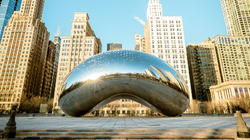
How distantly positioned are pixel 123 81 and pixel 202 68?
113 m

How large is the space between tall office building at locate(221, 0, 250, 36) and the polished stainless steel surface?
155 metres

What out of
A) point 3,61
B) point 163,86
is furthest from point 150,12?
point 163,86

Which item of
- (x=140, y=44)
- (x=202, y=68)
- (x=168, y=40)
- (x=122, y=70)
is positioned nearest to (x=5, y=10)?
(x=140, y=44)

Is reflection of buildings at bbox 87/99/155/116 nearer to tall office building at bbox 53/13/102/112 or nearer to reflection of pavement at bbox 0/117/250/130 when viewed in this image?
tall office building at bbox 53/13/102/112

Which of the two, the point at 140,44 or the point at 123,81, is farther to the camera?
the point at 140,44

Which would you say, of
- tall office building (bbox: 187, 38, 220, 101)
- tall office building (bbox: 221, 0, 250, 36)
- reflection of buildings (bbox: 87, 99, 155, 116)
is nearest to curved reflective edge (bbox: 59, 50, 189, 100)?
reflection of buildings (bbox: 87, 99, 155, 116)

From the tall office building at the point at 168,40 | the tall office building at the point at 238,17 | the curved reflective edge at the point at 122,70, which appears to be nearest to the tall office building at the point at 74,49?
the tall office building at the point at 168,40

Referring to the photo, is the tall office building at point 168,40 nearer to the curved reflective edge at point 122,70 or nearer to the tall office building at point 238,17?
the curved reflective edge at point 122,70

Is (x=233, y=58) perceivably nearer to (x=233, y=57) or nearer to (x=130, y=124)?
(x=233, y=57)

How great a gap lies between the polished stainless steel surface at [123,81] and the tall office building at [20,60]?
3515 inches

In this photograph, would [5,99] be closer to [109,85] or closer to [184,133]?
[109,85]

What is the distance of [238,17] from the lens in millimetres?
132125

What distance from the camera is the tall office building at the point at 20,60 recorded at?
83.9 m

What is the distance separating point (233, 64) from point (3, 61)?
151053 millimetres
